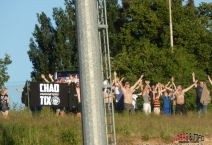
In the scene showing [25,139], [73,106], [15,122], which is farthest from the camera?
[73,106]

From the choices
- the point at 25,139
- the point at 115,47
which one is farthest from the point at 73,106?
the point at 115,47

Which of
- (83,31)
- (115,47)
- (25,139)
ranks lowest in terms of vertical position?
(25,139)

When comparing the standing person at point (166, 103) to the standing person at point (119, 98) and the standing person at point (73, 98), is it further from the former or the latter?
the standing person at point (73, 98)

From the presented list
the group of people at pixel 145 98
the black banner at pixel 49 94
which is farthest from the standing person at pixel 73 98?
the black banner at pixel 49 94

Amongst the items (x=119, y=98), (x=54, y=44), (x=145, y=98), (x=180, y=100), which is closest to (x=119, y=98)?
(x=119, y=98)

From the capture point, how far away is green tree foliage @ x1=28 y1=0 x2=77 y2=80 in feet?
189

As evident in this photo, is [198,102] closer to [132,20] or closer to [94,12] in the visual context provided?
[94,12]

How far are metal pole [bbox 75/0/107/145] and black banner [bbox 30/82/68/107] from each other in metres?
17.3

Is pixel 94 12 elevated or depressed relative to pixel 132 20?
depressed

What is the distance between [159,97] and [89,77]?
20236 mm

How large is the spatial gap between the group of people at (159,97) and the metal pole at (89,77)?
17.9m

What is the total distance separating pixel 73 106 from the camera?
22.4 meters

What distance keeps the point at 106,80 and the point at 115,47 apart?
56214mm

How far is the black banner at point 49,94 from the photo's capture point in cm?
2248
